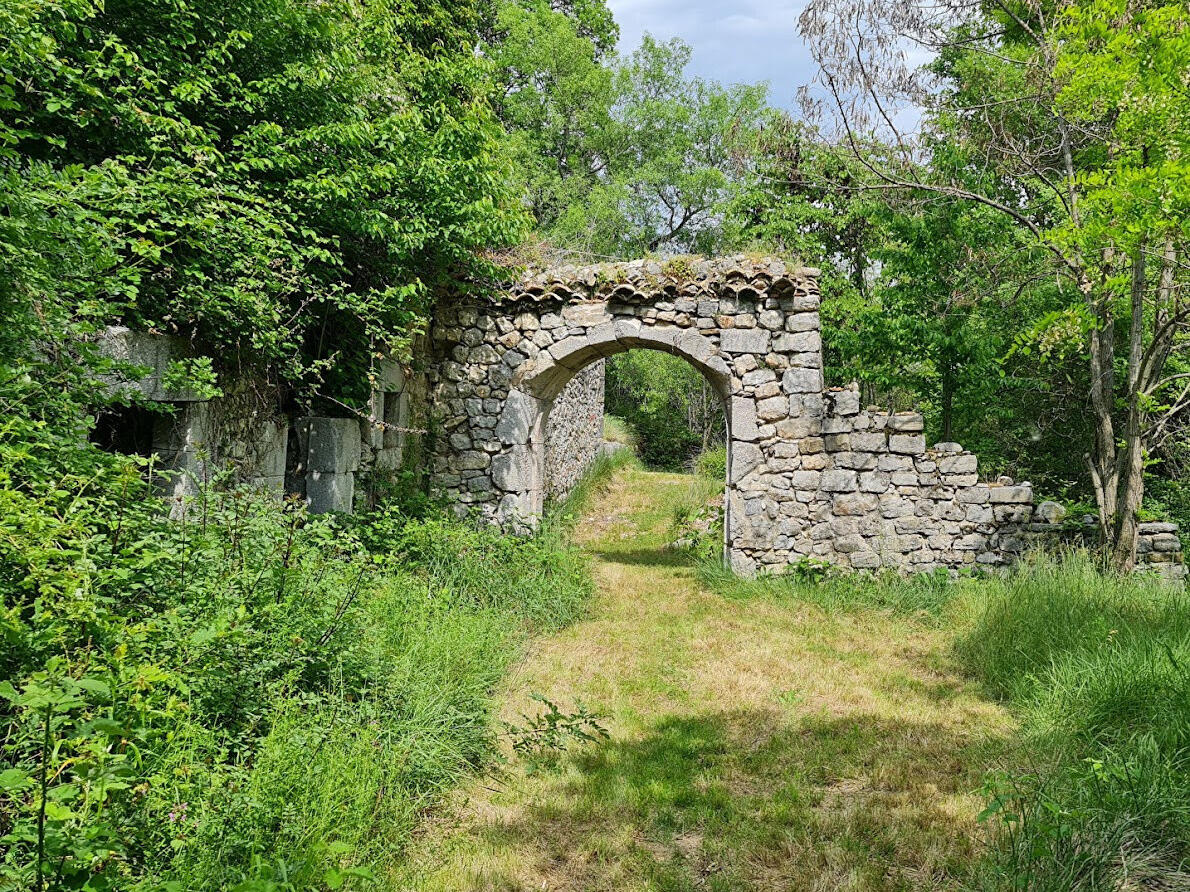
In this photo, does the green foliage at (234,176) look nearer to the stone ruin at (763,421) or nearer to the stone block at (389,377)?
the stone block at (389,377)

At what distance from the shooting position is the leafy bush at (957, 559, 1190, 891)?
7.95 ft

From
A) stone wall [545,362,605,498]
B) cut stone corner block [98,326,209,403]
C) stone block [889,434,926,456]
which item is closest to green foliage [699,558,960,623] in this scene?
stone block [889,434,926,456]

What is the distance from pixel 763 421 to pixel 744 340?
0.87 meters

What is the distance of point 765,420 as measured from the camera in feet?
24.2

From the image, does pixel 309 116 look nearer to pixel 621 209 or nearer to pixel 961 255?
pixel 961 255

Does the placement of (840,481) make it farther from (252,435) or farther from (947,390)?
(252,435)

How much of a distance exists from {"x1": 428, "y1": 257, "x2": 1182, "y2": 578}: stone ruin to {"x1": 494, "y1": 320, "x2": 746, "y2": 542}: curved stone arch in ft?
0.05

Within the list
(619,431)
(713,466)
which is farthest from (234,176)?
(619,431)

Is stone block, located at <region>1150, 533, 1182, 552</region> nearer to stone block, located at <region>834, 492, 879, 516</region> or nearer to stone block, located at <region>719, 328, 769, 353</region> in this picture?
stone block, located at <region>834, 492, 879, 516</region>

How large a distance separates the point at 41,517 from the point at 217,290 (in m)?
2.39

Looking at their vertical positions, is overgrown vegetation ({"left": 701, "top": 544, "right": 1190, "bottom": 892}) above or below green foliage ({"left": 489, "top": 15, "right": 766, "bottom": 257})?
below

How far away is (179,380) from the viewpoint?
374 centimetres

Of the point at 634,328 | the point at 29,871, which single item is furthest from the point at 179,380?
the point at 634,328

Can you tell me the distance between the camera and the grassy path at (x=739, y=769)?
2.81 meters
